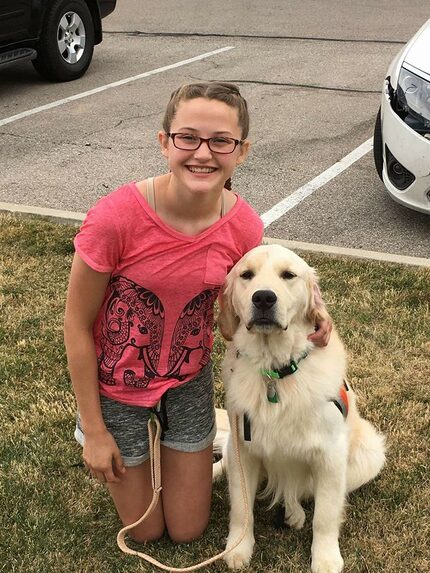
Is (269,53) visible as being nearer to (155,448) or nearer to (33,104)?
(33,104)

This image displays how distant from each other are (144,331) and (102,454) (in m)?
0.45

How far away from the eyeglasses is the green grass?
1.47m

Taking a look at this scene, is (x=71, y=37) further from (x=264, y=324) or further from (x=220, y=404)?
(x=264, y=324)

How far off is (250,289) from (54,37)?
23.9ft

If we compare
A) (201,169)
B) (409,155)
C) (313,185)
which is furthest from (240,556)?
(313,185)

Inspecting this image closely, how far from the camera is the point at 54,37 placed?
342 inches

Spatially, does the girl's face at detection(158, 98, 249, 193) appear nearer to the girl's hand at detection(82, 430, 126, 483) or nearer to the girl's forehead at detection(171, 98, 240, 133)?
the girl's forehead at detection(171, 98, 240, 133)

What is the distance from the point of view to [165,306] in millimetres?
2516

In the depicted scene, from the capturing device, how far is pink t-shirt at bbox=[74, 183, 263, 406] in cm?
239

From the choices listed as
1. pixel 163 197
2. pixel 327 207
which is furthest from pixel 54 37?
pixel 163 197

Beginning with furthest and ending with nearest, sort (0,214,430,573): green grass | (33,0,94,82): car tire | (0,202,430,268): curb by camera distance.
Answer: (33,0,94,82): car tire < (0,202,430,268): curb < (0,214,430,573): green grass

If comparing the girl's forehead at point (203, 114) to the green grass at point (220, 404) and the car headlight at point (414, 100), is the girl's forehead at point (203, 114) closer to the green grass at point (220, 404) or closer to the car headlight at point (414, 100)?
the green grass at point (220, 404)

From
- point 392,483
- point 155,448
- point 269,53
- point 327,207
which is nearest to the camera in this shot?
point 155,448

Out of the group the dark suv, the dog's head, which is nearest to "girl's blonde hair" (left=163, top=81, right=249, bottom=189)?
the dog's head
